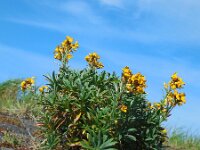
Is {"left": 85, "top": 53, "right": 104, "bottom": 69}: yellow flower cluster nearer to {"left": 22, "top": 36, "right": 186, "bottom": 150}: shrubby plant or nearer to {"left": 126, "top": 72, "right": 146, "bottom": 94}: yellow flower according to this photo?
{"left": 22, "top": 36, "right": 186, "bottom": 150}: shrubby plant

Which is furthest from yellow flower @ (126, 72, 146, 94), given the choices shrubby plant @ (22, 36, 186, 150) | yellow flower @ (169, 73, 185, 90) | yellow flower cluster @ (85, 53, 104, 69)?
yellow flower cluster @ (85, 53, 104, 69)

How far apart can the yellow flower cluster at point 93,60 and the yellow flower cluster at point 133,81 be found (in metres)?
1.22

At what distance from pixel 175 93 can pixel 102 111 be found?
0.89 m

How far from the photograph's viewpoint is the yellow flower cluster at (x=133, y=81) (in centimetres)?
573

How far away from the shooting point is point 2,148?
7.19m

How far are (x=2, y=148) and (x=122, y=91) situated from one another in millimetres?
2259

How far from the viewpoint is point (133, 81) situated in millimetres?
5781

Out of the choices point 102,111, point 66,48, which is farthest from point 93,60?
point 102,111

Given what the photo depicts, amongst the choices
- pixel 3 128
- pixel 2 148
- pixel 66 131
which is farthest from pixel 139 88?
pixel 3 128

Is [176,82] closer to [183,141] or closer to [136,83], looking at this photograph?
[136,83]

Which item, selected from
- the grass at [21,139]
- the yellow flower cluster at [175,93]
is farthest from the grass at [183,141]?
the yellow flower cluster at [175,93]

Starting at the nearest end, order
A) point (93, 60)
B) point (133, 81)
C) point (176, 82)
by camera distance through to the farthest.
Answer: point (133, 81) → point (176, 82) → point (93, 60)

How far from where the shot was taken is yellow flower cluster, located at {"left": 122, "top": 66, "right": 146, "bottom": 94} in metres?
5.73

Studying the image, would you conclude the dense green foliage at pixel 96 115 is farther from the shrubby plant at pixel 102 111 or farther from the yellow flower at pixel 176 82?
the yellow flower at pixel 176 82
